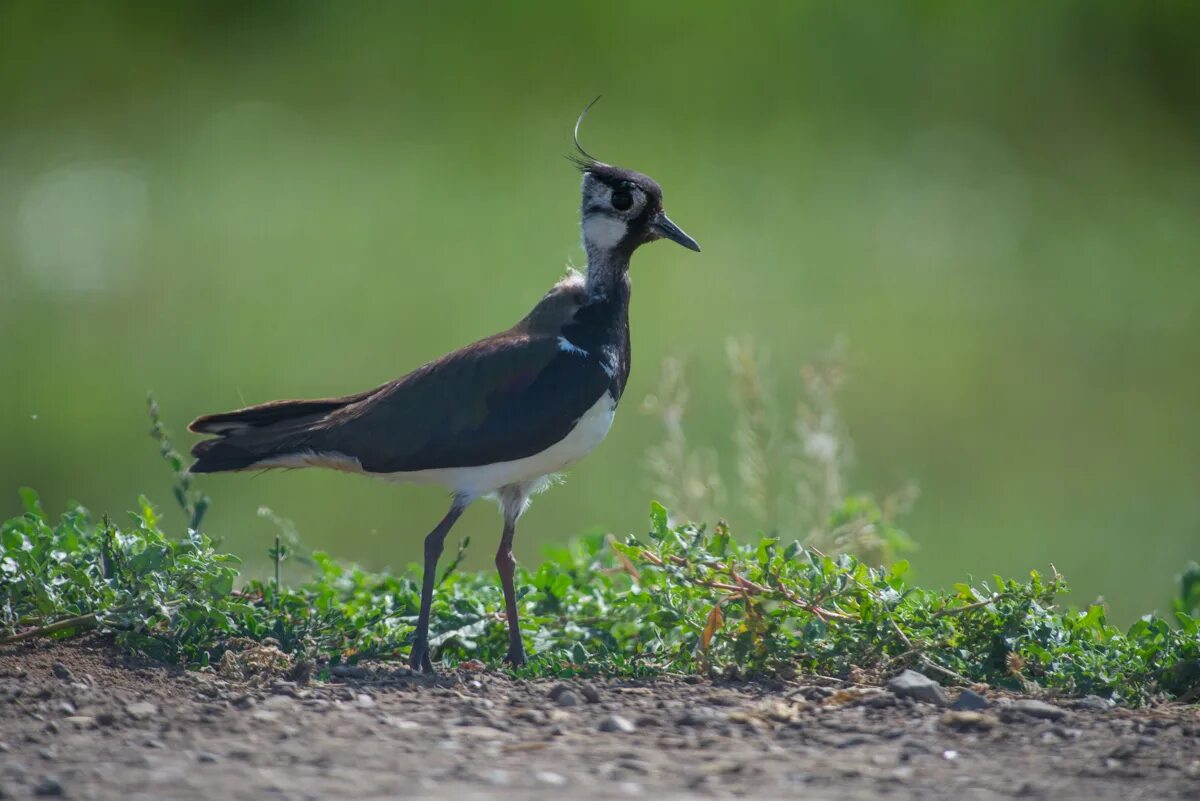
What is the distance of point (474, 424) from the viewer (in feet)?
21.9

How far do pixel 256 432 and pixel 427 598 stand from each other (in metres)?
1.13

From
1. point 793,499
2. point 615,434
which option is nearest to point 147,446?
point 615,434

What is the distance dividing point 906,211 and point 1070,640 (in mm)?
10851

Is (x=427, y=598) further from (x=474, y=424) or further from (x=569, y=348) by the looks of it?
(x=569, y=348)

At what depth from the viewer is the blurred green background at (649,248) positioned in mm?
12477

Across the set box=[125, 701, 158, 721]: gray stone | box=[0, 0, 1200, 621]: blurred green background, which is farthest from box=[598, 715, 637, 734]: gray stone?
box=[0, 0, 1200, 621]: blurred green background

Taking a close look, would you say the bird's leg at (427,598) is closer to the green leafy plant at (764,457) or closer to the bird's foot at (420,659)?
the bird's foot at (420,659)

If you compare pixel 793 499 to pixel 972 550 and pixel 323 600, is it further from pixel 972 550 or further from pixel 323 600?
pixel 323 600

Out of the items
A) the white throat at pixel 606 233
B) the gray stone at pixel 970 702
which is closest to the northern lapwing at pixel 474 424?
the white throat at pixel 606 233

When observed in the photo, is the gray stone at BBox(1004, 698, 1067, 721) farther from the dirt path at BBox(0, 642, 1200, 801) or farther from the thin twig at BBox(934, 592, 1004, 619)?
the thin twig at BBox(934, 592, 1004, 619)

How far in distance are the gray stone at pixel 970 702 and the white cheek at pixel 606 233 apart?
2.62 m

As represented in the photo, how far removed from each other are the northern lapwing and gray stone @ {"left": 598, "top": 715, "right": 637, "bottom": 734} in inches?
41.3

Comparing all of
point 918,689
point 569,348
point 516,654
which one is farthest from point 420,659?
point 918,689

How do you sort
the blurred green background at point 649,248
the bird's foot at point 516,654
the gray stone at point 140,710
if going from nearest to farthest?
1. the gray stone at point 140,710
2. the bird's foot at point 516,654
3. the blurred green background at point 649,248
